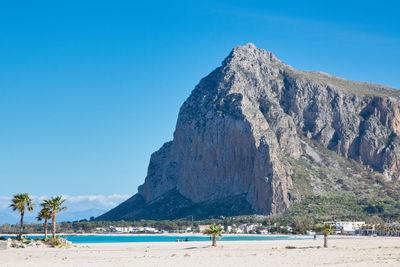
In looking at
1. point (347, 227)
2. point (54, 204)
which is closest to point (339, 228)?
point (347, 227)

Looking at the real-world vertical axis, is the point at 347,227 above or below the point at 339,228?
above

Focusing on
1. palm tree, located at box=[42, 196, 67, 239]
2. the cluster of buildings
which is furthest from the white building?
palm tree, located at box=[42, 196, 67, 239]

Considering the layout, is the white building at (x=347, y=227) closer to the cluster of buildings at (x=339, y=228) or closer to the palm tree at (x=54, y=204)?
the cluster of buildings at (x=339, y=228)

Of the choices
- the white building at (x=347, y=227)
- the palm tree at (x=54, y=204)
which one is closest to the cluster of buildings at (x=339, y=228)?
the white building at (x=347, y=227)

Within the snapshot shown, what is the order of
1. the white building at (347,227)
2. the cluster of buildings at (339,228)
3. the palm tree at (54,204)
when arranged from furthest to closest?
1. the white building at (347,227)
2. the cluster of buildings at (339,228)
3. the palm tree at (54,204)

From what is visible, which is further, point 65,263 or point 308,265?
point 65,263

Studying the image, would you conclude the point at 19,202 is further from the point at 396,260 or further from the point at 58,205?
the point at 396,260

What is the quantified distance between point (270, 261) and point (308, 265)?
19.9 ft

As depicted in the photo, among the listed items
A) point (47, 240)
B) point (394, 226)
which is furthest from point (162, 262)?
point (394, 226)

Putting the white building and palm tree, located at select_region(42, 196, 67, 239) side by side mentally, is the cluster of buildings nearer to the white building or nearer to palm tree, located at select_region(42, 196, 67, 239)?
the white building

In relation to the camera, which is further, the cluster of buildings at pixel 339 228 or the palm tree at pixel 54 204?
the cluster of buildings at pixel 339 228

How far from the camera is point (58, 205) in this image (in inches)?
3666

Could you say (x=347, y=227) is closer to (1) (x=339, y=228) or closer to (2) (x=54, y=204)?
(1) (x=339, y=228)

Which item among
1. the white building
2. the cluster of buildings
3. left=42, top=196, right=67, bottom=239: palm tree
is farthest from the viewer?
the white building
